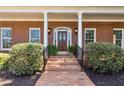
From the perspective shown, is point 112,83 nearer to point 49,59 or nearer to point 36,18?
point 49,59

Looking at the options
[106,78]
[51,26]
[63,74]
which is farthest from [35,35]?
[106,78]

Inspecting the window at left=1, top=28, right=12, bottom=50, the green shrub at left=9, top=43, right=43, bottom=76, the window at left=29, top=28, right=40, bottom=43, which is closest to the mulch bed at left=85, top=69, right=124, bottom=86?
the green shrub at left=9, top=43, right=43, bottom=76

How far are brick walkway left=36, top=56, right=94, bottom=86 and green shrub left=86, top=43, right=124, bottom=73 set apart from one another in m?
0.97

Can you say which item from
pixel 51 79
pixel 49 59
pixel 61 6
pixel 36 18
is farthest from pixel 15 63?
pixel 36 18

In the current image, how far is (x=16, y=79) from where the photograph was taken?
13.5 meters

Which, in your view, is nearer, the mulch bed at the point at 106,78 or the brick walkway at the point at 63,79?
the brick walkway at the point at 63,79

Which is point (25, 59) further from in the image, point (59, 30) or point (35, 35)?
point (59, 30)

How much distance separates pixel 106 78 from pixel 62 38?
10229 mm

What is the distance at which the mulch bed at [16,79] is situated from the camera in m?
12.4

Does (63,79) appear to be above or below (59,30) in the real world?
below

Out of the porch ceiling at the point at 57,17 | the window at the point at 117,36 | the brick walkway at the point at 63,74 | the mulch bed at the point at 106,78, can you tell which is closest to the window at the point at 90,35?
the porch ceiling at the point at 57,17

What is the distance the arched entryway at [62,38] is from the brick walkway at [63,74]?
5.64m

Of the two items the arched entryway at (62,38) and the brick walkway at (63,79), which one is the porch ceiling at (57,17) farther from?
the brick walkway at (63,79)
